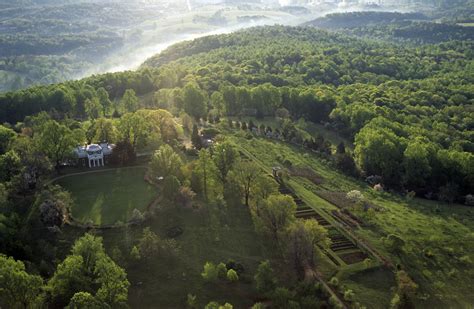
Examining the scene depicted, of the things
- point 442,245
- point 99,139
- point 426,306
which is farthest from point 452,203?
point 99,139

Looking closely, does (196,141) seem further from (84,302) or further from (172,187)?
(84,302)

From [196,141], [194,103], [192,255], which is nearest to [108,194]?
[192,255]

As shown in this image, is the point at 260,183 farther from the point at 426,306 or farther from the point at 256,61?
the point at 256,61

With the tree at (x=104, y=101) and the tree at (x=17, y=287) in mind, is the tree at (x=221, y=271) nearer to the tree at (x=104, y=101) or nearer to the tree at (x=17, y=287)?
the tree at (x=17, y=287)

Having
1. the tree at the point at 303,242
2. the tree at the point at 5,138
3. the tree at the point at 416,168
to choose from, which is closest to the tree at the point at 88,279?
the tree at the point at 303,242

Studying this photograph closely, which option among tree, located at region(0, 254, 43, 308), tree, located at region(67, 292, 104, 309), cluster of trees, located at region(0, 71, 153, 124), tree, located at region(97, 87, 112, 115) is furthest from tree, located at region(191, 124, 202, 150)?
tree, located at region(67, 292, 104, 309)
